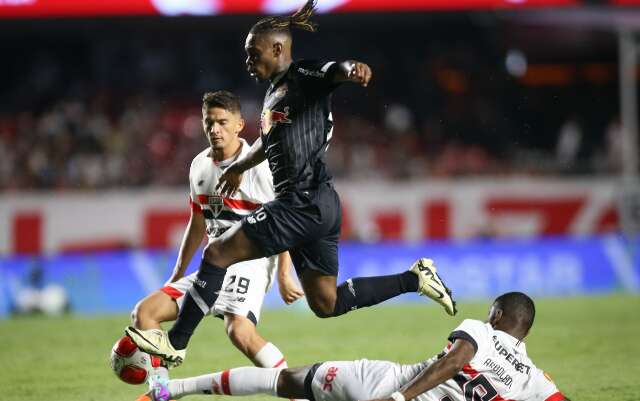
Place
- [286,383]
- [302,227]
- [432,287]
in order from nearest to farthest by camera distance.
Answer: [286,383], [302,227], [432,287]

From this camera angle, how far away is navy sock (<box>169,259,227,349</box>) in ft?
20.1

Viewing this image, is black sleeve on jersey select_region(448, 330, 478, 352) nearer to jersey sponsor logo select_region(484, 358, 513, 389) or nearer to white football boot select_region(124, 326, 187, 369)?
jersey sponsor logo select_region(484, 358, 513, 389)

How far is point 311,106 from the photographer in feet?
20.4

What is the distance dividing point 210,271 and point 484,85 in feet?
55.8

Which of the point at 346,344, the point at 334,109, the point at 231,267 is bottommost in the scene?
the point at 346,344

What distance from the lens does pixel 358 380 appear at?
582 cm

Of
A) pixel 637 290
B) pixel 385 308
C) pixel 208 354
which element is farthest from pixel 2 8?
pixel 637 290

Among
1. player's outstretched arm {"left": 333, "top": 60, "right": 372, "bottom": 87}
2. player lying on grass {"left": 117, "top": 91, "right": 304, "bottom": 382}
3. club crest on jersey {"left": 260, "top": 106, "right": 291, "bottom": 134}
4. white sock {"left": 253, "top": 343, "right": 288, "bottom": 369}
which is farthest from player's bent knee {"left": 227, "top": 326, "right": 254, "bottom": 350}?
player's outstretched arm {"left": 333, "top": 60, "right": 372, "bottom": 87}

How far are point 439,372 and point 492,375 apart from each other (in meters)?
0.45

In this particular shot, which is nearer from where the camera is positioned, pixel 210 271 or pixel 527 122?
pixel 210 271

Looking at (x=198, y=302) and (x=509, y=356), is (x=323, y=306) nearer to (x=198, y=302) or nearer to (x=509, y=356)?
(x=198, y=302)

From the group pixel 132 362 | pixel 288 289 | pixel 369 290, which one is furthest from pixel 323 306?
pixel 132 362

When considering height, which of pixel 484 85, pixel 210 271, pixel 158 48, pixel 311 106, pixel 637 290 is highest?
pixel 158 48

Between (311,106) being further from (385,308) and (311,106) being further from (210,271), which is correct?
(385,308)
